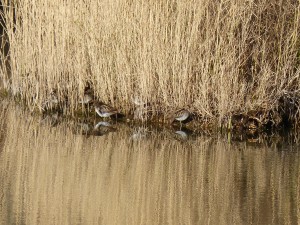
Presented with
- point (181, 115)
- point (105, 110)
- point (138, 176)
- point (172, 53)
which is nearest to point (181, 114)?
point (181, 115)

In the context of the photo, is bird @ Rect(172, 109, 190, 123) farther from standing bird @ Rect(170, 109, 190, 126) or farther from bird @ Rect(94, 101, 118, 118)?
bird @ Rect(94, 101, 118, 118)

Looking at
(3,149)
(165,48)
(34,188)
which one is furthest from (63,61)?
(34,188)

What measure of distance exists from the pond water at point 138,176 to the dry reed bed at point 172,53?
0.44 meters

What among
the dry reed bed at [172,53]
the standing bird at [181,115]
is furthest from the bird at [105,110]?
the standing bird at [181,115]

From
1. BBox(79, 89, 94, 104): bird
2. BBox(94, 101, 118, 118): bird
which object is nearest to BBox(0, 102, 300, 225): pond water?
BBox(94, 101, 118, 118): bird

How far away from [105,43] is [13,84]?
1.75m

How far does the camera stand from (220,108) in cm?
880

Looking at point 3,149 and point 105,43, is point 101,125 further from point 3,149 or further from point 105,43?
point 3,149

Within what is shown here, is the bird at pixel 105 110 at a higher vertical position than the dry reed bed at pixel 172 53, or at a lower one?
lower

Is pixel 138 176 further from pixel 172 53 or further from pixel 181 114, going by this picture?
pixel 172 53

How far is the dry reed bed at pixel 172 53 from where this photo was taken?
29.1 ft

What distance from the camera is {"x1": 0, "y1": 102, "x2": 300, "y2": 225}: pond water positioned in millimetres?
5945

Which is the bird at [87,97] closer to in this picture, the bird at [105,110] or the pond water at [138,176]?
the bird at [105,110]

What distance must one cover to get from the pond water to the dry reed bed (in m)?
0.44
